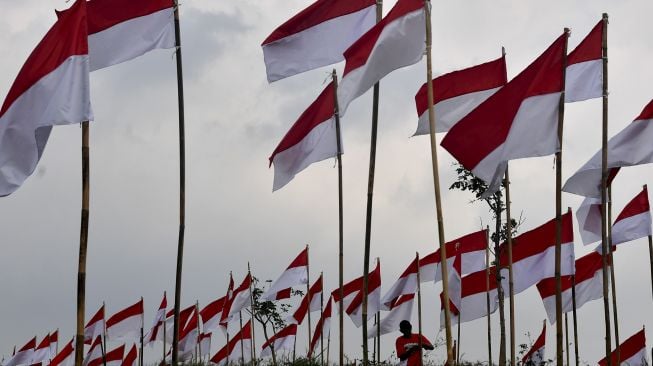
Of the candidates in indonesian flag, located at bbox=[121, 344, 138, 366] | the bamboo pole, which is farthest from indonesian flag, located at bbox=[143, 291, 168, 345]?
the bamboo pole

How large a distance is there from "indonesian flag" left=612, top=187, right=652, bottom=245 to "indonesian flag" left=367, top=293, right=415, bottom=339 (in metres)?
7.91

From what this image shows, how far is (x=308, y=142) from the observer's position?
20.2 meters

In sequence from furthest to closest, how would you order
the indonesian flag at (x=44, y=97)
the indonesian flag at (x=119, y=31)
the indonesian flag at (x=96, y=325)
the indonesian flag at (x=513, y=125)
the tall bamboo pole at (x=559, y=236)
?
the indonesian flag at (x=96, y=325)
the indonesian flag at (x=119, y=31)
the tall bamboo pole at (x=559, y=236)
the indonesian flag at (x=513, y=125)
the indonesian flag at (x=44, y=97)

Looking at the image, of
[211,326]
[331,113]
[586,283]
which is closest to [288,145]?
[331,113]

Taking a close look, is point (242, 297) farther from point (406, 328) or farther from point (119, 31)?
point (119, 31)

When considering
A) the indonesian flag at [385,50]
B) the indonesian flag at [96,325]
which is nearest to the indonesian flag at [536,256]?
the indonesian flag at [385,50]

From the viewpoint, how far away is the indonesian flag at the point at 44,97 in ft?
50.0

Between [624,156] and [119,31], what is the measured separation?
929 centimetres

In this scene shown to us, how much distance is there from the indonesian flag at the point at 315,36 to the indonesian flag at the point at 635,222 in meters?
10.0

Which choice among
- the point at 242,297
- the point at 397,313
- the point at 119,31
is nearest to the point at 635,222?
the point at 397,313

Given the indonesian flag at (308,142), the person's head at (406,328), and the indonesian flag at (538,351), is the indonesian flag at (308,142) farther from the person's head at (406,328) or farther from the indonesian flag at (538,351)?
the indonesian flag at (538,351)

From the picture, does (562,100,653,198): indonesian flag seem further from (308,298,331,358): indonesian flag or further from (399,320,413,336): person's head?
(308,298,331,358): indonesian flag

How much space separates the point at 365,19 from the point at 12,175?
6.77 metres

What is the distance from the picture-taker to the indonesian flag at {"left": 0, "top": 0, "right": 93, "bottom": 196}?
15.2 m
